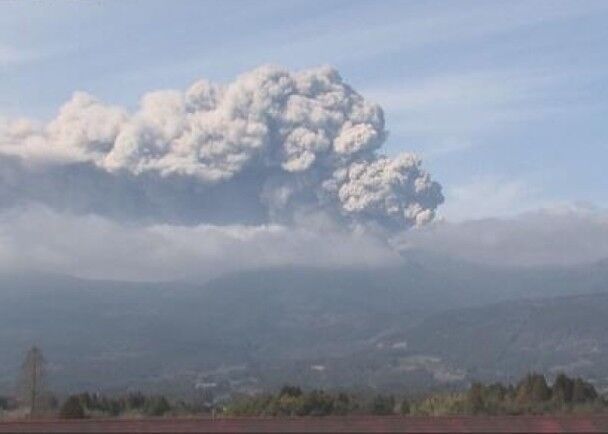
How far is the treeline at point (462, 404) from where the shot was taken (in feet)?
228

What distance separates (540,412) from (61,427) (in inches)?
1221

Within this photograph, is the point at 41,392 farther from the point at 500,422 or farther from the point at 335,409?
the point at 500,422

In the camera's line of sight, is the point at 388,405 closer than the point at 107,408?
No

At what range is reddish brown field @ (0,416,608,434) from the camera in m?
46.0

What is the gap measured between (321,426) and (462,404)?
2731 cm

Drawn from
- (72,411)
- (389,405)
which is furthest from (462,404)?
(72,411)

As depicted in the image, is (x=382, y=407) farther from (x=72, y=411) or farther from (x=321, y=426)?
(x=321, y=426)

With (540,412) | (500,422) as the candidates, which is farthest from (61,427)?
(540,412)

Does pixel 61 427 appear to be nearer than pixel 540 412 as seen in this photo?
Yes

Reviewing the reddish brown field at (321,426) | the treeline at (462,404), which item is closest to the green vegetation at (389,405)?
the treeline at (462,404)

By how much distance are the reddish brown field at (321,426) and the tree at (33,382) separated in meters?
31.5

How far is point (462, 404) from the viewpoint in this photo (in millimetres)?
72250

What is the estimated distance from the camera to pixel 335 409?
232 ft

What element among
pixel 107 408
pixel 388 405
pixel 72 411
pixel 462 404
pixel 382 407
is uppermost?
pixel 388 405
